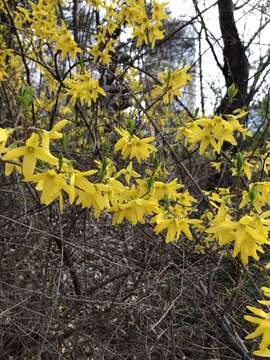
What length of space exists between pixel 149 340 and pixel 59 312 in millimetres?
621

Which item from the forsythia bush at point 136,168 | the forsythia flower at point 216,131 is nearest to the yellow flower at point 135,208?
the forsythia bush at point 136,168

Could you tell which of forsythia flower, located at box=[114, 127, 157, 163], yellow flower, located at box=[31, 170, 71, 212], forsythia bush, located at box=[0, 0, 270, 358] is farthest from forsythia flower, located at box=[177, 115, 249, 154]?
yellow flower, located at box=[31, 170, 71, 212]

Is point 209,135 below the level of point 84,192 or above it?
above

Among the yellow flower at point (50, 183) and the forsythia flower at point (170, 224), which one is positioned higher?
the yellow flower at point (50, 183)

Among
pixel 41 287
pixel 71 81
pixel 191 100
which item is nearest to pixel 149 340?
pixel 41 287

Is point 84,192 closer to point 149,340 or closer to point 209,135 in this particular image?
point 209,135

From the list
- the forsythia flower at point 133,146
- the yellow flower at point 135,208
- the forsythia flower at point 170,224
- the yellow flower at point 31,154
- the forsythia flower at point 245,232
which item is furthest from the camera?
the forsythia flower at point 133,146

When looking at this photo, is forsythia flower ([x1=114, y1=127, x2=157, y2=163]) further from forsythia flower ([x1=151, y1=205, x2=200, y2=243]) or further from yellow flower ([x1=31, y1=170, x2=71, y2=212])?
yellow flower ([x1=31, y1=170, x2=71, y2=212])

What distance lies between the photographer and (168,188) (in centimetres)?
210

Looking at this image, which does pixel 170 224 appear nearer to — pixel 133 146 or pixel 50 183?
pixel 133 146

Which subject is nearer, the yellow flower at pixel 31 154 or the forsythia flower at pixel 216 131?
the yellow flower at pixel 31 154

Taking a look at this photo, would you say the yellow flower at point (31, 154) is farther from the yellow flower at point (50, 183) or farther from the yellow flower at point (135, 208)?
the yellow flower at point (135, 208)

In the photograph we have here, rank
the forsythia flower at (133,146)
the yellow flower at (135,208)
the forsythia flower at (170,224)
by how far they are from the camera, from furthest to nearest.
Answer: the forsythia flower at (133,146)
the forsythia flower at (170,224)
the yellow flower at (135,208)

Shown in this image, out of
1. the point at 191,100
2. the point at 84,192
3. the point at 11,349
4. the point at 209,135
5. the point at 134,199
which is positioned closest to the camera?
the point at 84,192
